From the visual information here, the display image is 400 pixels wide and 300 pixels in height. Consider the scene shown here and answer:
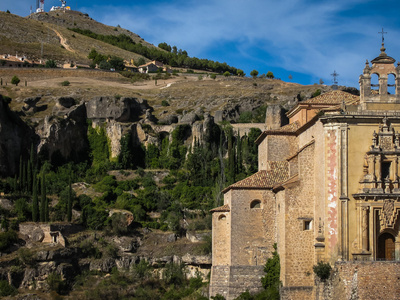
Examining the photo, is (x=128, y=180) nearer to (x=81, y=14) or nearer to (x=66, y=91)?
(x=66, y=91)

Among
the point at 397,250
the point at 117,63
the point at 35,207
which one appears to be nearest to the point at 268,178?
the point at 397,250

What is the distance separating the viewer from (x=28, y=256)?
44688mm

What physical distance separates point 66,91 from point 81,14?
292 ft

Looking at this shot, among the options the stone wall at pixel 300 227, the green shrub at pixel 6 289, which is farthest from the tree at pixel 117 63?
the stone wall at pixel 300 227

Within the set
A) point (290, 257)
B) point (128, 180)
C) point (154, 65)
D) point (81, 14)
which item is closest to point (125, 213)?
point (128, 180)

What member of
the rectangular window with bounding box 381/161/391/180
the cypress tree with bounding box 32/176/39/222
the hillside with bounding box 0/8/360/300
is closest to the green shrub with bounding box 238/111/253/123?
the hillside with bounding box 0/8/360/300

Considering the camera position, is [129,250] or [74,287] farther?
[129,250]

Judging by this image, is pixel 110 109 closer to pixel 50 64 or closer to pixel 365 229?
pixel 50 64

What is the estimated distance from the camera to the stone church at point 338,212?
28.8 m

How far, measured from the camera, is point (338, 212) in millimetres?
29047

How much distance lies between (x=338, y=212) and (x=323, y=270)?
8.13 feet

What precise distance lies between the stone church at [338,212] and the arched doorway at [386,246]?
4 centimetres

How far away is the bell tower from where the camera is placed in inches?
1198

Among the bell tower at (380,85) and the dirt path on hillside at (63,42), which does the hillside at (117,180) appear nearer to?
the bell tower at (380,85)
